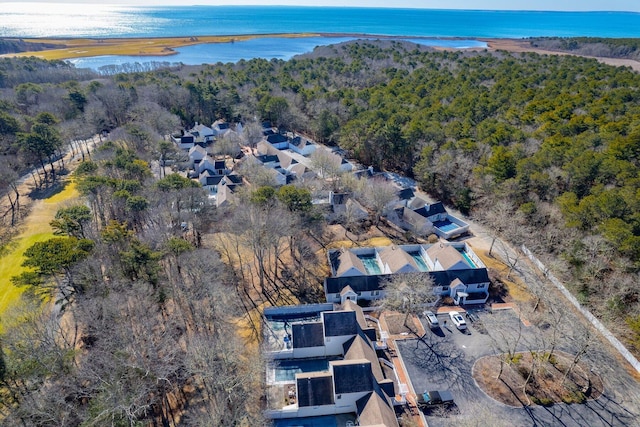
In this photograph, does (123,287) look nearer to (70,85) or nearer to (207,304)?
(207,304)

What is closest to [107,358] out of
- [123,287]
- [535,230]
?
[123,287]

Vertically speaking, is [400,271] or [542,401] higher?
[400,271]

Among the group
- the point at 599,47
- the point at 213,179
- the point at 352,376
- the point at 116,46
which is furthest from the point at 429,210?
the point at 116,46

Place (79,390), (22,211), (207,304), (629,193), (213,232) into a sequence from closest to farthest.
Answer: (79,390), (207,304), (629,193), (213,232), (22,211)

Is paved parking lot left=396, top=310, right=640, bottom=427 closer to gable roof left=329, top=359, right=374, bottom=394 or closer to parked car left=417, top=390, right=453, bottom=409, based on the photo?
parked car left=417, top=390, right=453, bottom=409

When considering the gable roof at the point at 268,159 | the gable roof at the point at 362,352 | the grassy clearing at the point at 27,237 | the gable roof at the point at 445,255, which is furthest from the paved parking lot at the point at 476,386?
the gable roof at the point at 268,159

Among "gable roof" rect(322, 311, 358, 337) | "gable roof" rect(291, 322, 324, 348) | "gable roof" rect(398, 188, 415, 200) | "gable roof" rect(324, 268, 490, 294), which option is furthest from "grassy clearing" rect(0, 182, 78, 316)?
"gable roof" rect(398, 188, 415, 200)

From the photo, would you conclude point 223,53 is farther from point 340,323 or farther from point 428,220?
point 340,323
